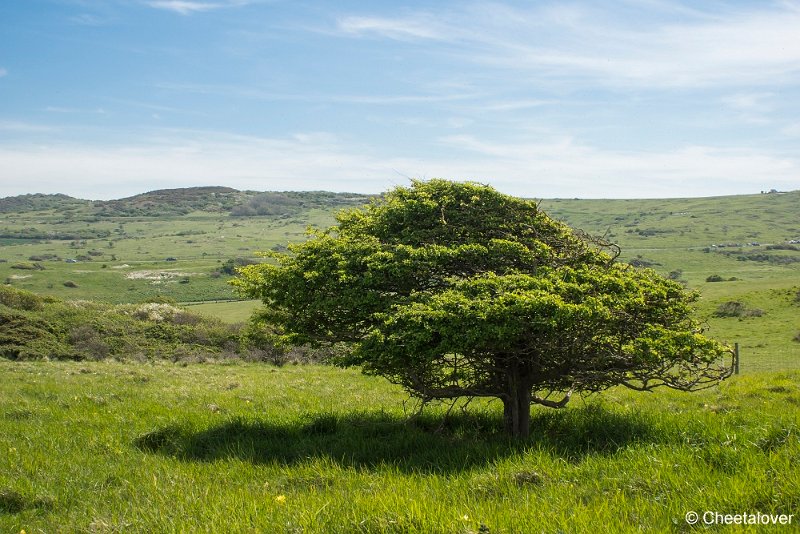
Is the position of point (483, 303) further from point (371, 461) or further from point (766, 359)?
point (766, 359)

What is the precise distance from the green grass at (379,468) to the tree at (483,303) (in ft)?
3.14

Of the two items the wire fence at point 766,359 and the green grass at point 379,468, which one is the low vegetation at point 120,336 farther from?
the wire fence at point 766,359

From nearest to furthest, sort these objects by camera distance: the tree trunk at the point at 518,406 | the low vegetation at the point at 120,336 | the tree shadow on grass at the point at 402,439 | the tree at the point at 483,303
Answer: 1. the tree shadow on grass at the point at 402,439
2. the tree at the point at 483,303
3. the tree trunk at the point at 518,406
4. the low vegetation at the point at 120,336

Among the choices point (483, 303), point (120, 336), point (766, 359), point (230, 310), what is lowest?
point (230, 310)

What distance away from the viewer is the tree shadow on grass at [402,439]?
30.4 feet

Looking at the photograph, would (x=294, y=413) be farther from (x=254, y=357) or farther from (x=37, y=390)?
(x=254, y=357)

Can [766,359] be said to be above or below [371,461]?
below

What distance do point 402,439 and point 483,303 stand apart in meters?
3.06

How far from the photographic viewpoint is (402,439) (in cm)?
1059

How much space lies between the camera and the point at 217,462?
31.3ft

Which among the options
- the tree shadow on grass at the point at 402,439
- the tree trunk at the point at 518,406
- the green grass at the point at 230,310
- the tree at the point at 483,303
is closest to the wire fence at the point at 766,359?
the tree at the point at 483,303

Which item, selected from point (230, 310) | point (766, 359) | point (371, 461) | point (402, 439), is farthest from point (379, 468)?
point (230, 310)

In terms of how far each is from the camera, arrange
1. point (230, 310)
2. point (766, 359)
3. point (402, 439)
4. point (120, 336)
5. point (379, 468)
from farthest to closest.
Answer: point (230, 310) → point (120, 336) → point (766, 359) → point (402, 439) → point (379, 468)

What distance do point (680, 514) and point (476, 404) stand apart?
31.5 feet
